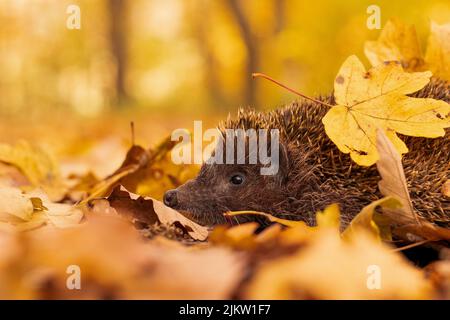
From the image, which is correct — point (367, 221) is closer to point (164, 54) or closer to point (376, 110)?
point (376, 110)

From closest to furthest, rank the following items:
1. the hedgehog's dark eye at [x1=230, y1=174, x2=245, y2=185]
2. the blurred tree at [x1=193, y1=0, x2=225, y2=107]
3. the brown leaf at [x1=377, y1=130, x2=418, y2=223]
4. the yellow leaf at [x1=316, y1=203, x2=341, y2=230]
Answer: the yellow leaf at [x1=316, y1=203, x2=341, y2=230] → the brown leaf at [x1=377, y1=130, x2=418, y2=223] → the hedgehog's dark eye at [x1=230, y1=174, x2=245, y2=185] → the blurred tree at [x1=193, y1=0, x2=225, y2=107]

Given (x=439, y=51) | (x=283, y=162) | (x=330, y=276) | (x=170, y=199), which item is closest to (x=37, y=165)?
(x=170, y=199)

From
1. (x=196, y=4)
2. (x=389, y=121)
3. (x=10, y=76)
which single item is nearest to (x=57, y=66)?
(x=10, y=76)

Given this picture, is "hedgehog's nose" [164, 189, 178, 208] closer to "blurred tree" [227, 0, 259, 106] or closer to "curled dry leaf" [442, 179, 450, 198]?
"curled dry leaf" [442, 179, 450, 198]

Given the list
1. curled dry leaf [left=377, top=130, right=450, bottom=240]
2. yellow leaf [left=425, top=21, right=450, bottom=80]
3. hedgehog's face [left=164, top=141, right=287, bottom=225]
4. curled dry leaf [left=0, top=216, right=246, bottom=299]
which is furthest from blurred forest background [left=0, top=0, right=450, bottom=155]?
curled dry leaf [left=0, top=216, right=246, bottom=299]

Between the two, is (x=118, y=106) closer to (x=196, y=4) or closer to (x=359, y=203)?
(x=196, y=4)

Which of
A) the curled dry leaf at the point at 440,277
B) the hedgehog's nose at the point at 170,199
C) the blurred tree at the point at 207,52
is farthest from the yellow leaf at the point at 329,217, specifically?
the blurred tree at the point at 207,52
